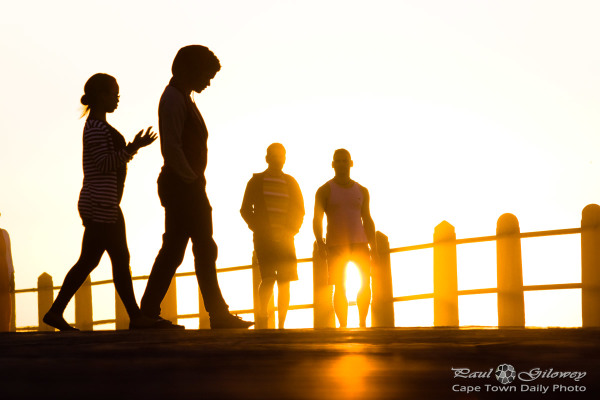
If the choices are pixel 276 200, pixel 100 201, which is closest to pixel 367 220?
pixel 276 200

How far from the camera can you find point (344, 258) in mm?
10617

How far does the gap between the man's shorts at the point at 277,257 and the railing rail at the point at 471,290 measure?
2.28m

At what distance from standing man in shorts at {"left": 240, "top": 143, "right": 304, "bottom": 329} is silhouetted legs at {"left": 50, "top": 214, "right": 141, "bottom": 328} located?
3108 millimetres

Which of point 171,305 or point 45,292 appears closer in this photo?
point 171,305

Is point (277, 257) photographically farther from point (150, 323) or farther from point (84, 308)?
point (84, 308)

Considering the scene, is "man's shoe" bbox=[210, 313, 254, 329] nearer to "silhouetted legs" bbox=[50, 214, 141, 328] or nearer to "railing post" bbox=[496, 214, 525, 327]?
"silhouetted legs" bbox=[50, 214, 141, 328]

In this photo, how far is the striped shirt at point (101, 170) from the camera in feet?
24.7

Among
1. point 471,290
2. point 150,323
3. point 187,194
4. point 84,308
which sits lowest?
point 150,323

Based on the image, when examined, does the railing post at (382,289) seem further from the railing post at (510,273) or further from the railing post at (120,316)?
the railing post at (120,316)

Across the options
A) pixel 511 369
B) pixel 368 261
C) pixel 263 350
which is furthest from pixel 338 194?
pixel 511 369

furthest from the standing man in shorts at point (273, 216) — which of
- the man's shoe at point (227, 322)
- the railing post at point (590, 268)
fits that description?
the man's shoe at point (227, 322)

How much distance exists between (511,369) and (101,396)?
1105 mm

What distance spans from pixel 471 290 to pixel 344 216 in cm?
244

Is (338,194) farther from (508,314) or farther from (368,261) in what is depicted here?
(508,314)
